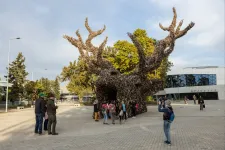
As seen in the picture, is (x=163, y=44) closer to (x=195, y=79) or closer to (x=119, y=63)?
(x=119, y=63)

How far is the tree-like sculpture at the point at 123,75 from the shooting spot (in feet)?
61.8

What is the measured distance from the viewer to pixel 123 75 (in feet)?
64.8

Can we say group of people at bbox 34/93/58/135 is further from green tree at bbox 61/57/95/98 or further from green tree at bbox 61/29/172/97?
green tree at bbox 61/57/95/98

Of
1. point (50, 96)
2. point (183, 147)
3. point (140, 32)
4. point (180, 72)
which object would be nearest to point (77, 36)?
point (50, 96)

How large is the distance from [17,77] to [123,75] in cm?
3354

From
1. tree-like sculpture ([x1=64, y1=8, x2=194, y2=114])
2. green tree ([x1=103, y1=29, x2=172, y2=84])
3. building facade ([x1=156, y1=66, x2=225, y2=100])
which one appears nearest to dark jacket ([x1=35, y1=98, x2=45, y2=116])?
tree-like sculpture ([x1=64, y1=8, x2=194, y2=114])

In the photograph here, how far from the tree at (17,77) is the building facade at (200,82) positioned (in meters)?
40.1

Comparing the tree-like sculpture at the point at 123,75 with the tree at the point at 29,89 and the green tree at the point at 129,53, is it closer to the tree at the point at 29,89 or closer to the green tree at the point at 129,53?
the green tree at the point at 129,53

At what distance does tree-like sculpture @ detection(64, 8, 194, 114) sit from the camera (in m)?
18.8

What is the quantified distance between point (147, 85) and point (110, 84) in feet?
14.9

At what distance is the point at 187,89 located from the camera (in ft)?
227

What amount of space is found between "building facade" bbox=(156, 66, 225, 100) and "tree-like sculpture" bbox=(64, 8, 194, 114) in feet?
163

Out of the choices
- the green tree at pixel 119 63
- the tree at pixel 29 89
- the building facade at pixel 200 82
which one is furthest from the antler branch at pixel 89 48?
the building facade at pixel 200 82

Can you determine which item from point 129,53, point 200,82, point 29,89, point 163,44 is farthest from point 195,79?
point 163,44
